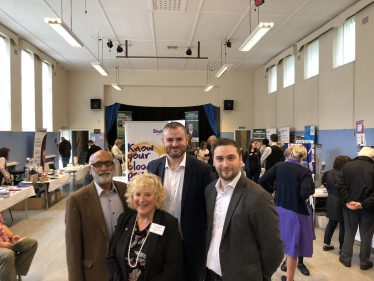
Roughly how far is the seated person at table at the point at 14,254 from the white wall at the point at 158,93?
29.9 feet

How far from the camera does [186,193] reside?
189 centimetres

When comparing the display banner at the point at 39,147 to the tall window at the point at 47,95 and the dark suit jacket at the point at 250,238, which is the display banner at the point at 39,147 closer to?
the tall window at the point at 47,95

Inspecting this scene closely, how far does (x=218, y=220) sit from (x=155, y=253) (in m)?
0.41

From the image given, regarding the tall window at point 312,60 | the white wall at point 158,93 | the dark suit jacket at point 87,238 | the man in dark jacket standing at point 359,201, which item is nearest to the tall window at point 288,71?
the tall window at point 312,60

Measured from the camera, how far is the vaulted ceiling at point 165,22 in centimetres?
560

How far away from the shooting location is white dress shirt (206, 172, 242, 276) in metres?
1.57

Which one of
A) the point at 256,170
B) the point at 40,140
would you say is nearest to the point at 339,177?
the point at 256,170

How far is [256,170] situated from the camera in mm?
7730

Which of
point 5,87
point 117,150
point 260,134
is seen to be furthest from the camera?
point 260,134

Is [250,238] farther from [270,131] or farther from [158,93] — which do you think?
[158,93]

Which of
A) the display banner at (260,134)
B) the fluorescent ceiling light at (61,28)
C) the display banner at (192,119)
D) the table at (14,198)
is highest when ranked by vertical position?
the fluorescent ceiling light at (61,28)

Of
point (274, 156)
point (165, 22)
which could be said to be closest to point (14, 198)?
point (165, 22)

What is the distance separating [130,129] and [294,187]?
2083 millimetres

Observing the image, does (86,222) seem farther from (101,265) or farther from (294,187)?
(294,187)
